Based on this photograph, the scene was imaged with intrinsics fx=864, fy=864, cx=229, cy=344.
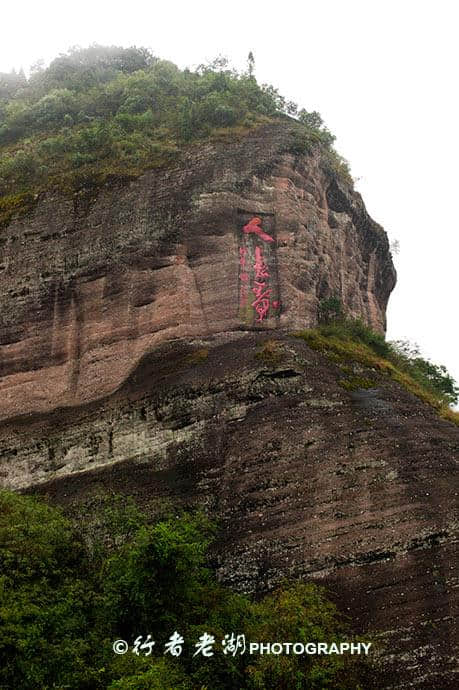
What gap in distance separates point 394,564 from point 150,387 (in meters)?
8.67

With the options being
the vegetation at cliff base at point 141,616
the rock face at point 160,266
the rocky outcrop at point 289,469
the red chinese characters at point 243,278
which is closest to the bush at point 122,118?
the rock face at point 160,266

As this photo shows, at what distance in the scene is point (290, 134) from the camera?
2969 centimetres

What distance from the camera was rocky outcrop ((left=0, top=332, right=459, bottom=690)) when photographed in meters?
17.2

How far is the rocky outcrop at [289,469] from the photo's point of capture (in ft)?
56.4

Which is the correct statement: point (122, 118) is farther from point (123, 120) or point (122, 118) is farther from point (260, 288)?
point (260, 288)

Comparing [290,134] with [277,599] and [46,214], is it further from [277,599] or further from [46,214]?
[277,599]

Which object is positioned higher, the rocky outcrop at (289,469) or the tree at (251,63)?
the tree at (251,63)

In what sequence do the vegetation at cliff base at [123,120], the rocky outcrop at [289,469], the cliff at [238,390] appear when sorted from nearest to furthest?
the rocky outcrop at [289,469]
the cliff at [238,390]
the vegetation at cliff base at [123,120]

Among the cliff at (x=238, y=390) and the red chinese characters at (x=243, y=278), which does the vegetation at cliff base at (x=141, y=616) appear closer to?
the cliff at (x=238, y=390)

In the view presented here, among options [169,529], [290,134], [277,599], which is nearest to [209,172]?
[290,134]

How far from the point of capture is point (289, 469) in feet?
65.2

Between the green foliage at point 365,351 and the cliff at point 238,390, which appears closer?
the cliff at point 238,390

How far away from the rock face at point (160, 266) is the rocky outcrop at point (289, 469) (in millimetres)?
1107

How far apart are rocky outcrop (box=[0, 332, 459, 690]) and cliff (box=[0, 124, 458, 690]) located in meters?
0.04
